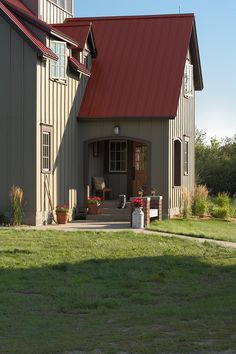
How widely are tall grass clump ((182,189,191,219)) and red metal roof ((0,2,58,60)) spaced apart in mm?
7077

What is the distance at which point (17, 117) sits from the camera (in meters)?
22.6

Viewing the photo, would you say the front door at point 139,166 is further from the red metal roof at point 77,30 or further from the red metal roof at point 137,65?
the red metal roof at point 77,30

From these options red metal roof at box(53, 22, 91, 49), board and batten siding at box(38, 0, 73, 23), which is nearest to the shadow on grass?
red metal roof at box(53, 22, 91, 49)

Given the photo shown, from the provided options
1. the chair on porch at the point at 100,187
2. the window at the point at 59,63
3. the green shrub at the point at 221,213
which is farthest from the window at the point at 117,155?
the window at the point at 59,63

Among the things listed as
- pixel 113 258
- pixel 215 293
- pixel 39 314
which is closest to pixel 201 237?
pixel 113 258

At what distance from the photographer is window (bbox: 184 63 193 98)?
28.2 metres

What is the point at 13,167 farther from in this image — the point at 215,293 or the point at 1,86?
the point at 215,293

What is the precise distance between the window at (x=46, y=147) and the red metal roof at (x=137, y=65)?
2.66m

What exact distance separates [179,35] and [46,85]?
23.2ft

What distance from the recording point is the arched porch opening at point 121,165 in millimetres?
27609

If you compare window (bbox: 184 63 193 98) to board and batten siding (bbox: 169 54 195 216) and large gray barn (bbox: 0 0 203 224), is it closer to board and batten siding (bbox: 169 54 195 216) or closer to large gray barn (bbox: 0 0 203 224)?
large gray barn (bbox: 0 0 203 224)

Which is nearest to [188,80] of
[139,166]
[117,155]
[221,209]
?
[139,166]

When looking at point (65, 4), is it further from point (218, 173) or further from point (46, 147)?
point (218, 173)

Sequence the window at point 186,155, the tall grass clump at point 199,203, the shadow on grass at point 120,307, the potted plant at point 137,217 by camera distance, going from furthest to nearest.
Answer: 1. the window at point 186,155
2. the tall grass clump at point 199,203
3. the potted plant at point 137,217
4. the shadow on grass at point 120,307
